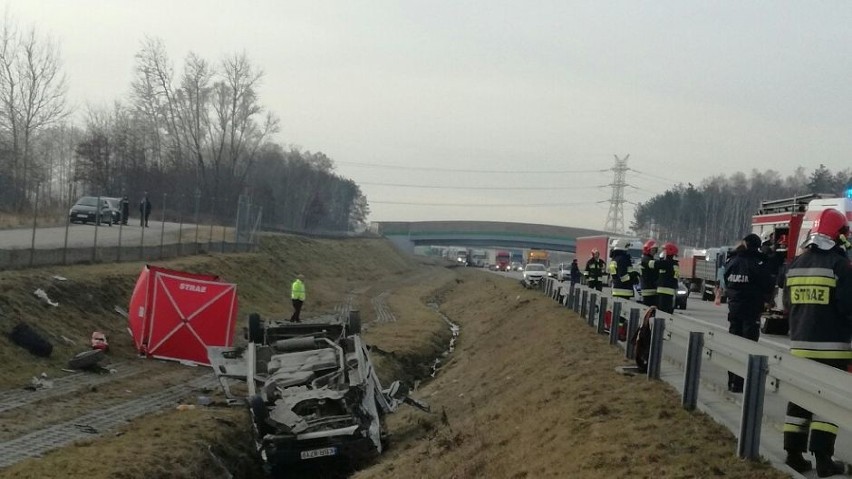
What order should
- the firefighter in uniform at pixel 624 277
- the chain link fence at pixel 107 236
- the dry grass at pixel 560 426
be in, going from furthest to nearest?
the chain link fence at pixel 107 236 → the firefighter in uniform at pixel 624 277 → the dry grass at pixel 560 426

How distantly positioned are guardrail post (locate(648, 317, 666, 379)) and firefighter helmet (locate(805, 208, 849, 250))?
9.57 feet

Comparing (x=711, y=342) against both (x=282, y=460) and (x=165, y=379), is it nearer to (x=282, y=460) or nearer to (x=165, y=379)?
(x=282, y=460)

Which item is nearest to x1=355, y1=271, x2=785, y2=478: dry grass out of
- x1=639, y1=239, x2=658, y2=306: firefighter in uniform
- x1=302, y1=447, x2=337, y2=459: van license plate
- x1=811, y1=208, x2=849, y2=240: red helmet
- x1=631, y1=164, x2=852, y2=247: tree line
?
x1=302, y1=447, x2=337, y2=459: van license plate

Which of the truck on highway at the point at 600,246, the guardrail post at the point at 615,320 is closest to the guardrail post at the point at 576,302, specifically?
the guardrail post at the point at 615,320

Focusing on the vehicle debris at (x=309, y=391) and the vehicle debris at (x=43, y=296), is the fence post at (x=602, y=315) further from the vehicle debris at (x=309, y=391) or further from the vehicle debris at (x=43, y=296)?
the vehicle debris at (x=43, y=296)

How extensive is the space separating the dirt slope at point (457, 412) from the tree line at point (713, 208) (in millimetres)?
73631

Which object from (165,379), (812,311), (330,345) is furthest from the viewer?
(165,379)

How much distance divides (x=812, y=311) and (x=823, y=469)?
3.53 ft

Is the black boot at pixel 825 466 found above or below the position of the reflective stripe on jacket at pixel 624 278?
below

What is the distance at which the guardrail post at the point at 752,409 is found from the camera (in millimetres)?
5918

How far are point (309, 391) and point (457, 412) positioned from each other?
2630 mm

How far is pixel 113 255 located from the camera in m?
25.5

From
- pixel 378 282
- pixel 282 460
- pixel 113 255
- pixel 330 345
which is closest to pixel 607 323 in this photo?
pixel 330 345

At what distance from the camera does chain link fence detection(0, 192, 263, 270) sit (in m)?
22.0
